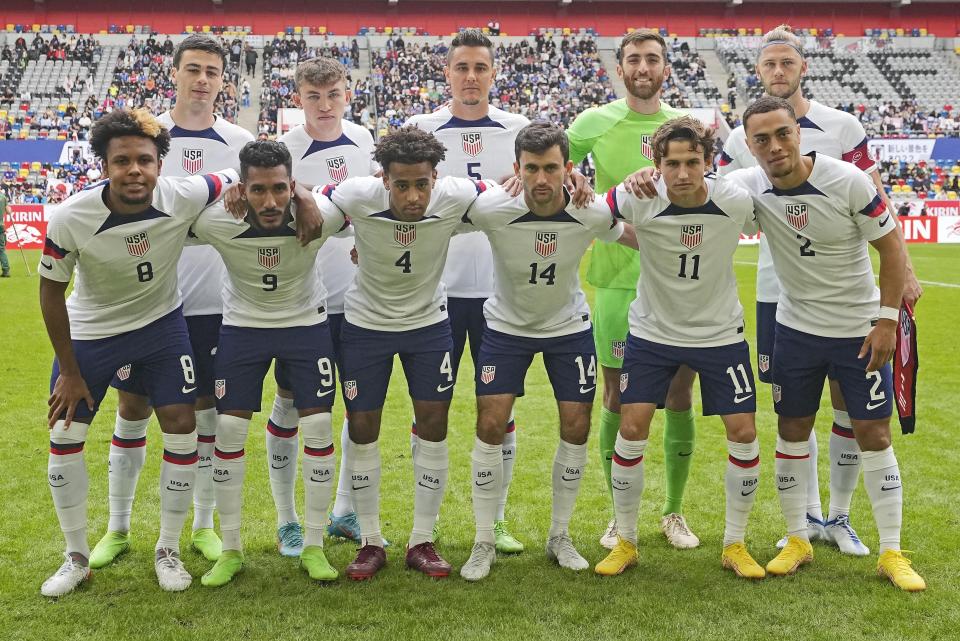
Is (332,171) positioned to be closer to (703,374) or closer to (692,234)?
(692,234)

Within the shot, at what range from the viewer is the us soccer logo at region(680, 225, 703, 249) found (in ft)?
13.8

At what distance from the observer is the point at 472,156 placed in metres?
5.10

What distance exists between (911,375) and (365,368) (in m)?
2.82

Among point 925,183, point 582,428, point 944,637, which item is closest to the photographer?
point 944,637

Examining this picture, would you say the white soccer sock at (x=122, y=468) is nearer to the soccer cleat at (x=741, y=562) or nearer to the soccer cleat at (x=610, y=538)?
the soccer cleat at (x=610, y=538)

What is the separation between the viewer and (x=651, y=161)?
502cm

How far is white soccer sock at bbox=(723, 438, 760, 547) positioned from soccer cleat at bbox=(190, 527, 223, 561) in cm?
266

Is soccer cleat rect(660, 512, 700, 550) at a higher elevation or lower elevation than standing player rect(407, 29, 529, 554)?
lower

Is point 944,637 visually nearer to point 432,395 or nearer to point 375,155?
point 432,395

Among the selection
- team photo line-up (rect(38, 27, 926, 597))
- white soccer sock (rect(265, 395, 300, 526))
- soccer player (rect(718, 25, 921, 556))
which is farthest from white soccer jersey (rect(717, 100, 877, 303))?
white soccer sock (rect(265, 395, 300, 526))

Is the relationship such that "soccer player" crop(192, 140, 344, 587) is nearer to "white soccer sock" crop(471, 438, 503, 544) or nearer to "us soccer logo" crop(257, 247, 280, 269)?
"us soccer logo" crop(257, 247, 280, 269)

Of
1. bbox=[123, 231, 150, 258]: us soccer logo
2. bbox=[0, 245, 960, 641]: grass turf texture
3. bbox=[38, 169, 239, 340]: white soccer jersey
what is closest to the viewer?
bbox=[0, 245, 960, 641]: grass turf texture

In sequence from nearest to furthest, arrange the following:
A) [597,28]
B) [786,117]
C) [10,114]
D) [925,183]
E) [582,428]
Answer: [786,117], [582,428], [925,183], [10,114], [597,28]

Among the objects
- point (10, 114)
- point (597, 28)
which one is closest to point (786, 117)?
point (10, 114)
